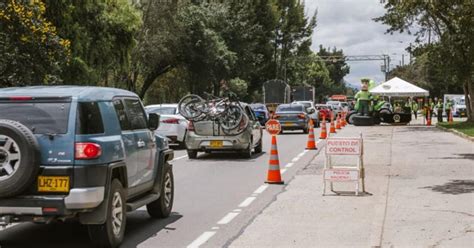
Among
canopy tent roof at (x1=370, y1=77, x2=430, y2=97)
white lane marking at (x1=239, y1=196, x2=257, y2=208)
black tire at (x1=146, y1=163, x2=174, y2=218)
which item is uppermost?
canopy tent roof at (x1=370, y1=77, x2=430, y2=97)

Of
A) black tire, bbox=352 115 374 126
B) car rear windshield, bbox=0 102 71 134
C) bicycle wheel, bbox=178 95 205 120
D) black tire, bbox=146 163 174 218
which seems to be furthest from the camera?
black tire, bbox=352 115 374 126

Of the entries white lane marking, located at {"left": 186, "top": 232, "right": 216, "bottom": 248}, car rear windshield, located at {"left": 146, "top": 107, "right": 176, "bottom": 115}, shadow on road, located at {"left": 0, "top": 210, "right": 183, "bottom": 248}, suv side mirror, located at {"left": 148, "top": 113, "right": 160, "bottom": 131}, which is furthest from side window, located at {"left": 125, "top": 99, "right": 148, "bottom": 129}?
car rear windshield, located at {"left": 146, "top": 107, "right": 176, "bottom": 115}

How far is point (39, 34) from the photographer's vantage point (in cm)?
2077

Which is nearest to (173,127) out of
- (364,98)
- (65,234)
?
(65,234)

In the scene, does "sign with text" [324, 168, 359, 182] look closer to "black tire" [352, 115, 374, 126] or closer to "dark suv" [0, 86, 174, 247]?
"dark suv" [0, 86, 174, 247]

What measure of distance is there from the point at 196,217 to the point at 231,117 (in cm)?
931

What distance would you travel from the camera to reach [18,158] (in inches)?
263

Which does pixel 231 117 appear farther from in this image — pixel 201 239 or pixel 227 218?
pixel 201 239

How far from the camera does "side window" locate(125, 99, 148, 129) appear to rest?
840 cm

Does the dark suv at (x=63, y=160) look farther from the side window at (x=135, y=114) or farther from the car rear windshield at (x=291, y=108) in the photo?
the car rear windshield at (x=291, y=108)

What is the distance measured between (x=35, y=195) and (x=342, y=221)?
14.0 ft

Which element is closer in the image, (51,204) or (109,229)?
(51,204)

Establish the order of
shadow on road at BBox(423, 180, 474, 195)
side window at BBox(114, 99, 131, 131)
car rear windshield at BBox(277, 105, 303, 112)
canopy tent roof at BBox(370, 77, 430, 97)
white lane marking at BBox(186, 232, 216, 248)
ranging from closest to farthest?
white lane marking at BBox(186, 232, 216, 248) < side window at BBox(114, 99, 131, 131) < shadow on road at BBox(423, 180, 474, 195) < car rear windshield at BBox(277, 105, 303, 112) < canopy tent roof at BBox(370, 77, 430, 97)

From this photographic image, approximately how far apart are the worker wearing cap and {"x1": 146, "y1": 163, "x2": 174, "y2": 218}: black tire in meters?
31.4
